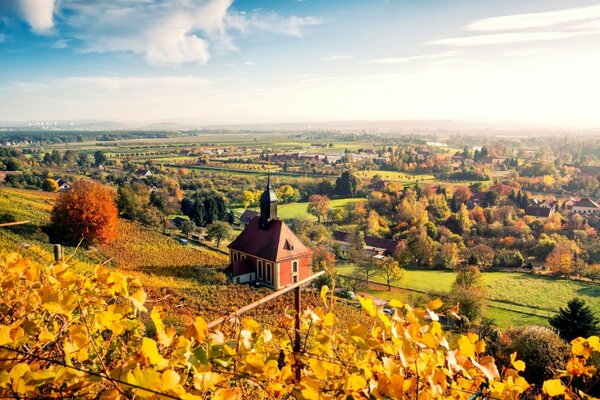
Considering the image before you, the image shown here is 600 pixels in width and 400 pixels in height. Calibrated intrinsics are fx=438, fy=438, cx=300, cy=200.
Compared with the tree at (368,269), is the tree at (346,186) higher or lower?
higher

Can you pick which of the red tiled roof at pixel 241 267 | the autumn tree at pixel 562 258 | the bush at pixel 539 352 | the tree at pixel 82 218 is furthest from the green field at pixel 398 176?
the bush at pixel 539 352

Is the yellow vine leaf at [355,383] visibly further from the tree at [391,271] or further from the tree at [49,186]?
the tree at [49,186]

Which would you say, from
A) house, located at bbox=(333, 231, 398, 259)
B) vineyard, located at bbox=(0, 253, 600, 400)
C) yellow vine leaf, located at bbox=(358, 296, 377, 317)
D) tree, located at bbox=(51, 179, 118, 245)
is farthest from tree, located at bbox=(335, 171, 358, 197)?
yellow vine leaf, located at bbox=(358, 296, 377, 317)

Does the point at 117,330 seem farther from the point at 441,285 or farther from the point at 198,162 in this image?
the point at 198,162

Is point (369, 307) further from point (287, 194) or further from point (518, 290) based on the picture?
point (287, 194)

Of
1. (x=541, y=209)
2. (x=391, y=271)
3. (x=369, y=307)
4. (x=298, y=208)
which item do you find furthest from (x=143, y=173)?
(x=369, y=307)

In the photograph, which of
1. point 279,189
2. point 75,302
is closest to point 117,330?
point 75,302
